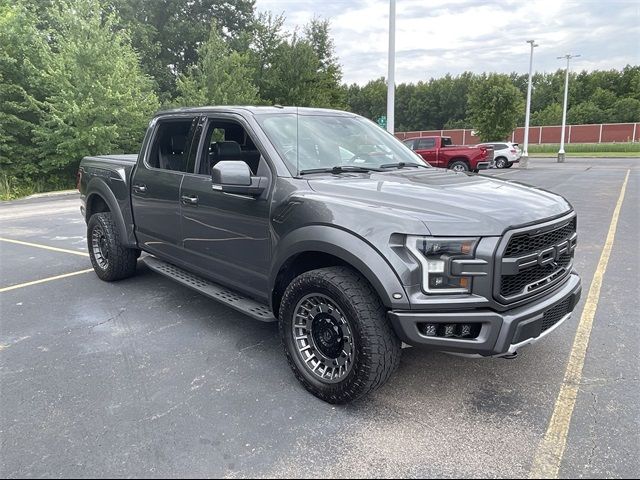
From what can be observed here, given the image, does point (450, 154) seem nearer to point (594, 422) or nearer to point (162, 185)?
point (162, 185)

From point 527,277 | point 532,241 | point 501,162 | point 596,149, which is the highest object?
point 532,241

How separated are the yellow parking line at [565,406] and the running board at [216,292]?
1896mm

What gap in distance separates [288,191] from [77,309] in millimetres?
2897

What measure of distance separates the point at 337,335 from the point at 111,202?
3593mm

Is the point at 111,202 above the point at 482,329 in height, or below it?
above

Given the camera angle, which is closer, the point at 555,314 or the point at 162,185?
the point at 555,314

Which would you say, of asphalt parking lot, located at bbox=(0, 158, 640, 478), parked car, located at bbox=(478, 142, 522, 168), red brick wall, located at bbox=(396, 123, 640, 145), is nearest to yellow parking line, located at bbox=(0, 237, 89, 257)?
asphalt parking lot, located at bbox=(0, 158, 640, 478)

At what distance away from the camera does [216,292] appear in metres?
4.11

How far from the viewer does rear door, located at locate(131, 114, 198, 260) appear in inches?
177

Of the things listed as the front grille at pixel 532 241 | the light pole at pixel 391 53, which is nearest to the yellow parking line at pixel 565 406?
the front grille at pixel 532 241

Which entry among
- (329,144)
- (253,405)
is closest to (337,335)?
(253,405)

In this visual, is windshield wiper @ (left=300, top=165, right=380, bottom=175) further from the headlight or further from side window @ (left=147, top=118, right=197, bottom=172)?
side window @ (left=147, top=118, right=197, bottom=172)

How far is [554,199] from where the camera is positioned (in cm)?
331

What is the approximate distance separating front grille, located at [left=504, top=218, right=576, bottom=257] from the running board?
5.65 ft
